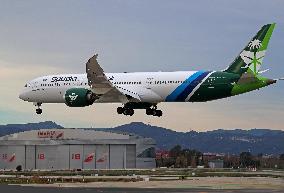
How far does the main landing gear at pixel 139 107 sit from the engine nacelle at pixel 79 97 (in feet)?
16.6

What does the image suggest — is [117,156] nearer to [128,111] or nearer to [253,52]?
[128,111]

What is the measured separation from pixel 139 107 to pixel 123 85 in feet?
13.3

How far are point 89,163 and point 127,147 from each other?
12.0 m

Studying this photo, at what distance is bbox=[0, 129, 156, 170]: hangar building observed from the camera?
17050 cm

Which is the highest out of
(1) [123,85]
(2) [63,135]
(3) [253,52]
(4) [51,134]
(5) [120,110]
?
(3) [253,52]

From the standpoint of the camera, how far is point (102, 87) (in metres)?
79.4

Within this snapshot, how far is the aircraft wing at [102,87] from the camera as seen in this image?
76312 millimetres

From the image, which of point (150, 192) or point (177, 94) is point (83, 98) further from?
point (150, 192)

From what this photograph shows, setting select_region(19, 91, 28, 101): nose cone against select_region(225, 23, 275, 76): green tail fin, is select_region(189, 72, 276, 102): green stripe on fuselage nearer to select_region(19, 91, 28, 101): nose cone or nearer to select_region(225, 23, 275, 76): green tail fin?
select_region(225, 23, 275, 76): green tail fin

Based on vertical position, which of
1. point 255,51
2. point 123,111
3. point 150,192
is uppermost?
point 255,51

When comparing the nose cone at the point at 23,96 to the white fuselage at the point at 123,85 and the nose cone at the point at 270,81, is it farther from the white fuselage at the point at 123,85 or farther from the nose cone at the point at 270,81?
the nose cone at the point at 270,81

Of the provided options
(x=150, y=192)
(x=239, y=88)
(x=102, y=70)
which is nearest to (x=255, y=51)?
(x=239, y=88)

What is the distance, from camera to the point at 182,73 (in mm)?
77062

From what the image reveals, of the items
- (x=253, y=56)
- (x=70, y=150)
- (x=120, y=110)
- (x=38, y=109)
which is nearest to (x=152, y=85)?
(x=120, y=110)
